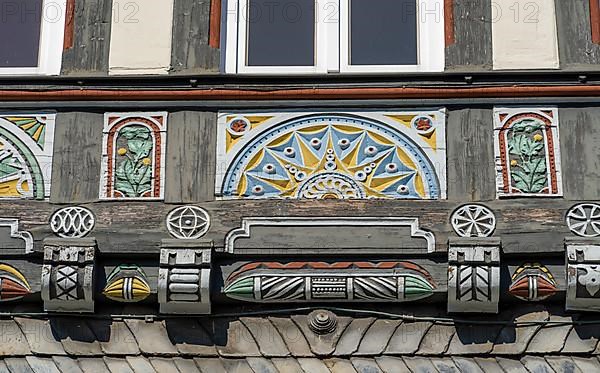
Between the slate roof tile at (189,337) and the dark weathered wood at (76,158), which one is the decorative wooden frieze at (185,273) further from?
the dark weathered wood at (76,158)

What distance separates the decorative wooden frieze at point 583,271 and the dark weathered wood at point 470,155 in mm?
680

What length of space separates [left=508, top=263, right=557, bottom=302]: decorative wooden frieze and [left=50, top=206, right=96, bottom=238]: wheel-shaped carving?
272 cm

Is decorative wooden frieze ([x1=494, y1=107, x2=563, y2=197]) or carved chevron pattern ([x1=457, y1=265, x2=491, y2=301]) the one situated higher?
decorative wooden frieze ([x1=494, y1=107, x2=563, y2=197])

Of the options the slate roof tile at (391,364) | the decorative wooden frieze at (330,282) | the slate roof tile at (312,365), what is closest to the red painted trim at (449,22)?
the decorative wooden frieze at (330,282)

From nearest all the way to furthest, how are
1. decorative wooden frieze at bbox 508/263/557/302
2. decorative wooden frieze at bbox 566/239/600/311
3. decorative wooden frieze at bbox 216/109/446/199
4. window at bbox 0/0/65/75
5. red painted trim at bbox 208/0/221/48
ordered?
1. decorative wooden frieze at bbox 566/239/600/311
2. decorative wooden frieze at bbox 508/263/557/302
3. decorative wooden frieze at bbox 216/109/446/199
4. red painted trim at bbox 208/0/221/48
5. window at bbox 0/0/65/75

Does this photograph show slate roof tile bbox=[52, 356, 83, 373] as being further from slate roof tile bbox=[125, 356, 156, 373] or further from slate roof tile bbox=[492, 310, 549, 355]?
slate roof tile bbox=[492, 310, 549, 355]

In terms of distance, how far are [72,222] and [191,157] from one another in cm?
88

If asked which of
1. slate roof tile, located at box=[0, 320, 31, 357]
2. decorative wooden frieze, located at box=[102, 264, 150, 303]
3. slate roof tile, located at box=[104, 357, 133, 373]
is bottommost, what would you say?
slate roof tile, located at box=[104, 357, 133, 373]

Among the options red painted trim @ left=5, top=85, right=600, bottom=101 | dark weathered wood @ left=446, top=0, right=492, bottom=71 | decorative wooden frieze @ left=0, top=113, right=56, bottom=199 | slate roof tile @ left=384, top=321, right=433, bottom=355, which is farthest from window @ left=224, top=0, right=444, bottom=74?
slate roof tile @ left=384, top=321, right=433, bottom=355

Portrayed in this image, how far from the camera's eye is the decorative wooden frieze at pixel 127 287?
11227mm

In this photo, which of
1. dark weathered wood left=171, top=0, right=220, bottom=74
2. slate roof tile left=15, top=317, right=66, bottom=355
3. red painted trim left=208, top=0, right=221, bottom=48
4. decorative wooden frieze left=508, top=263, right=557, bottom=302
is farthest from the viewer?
red painted trim left=208, top=0, right=221, bottom=48

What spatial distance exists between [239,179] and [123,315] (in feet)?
3.78

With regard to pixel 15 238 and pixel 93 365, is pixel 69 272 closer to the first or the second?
pixel 15 238

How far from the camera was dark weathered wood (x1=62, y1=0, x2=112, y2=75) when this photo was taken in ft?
39.0
